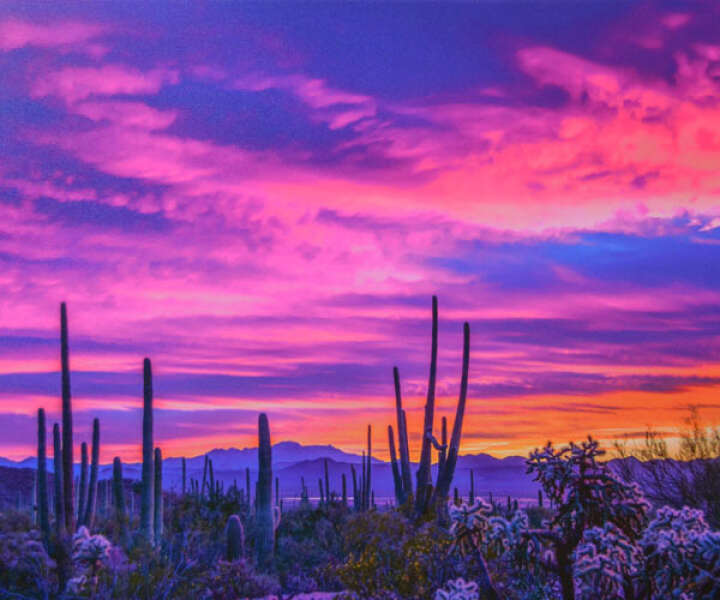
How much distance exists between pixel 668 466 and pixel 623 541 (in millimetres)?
19656

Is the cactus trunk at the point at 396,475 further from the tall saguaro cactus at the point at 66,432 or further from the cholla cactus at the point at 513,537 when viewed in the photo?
the cholla cactus at the point at 513,537

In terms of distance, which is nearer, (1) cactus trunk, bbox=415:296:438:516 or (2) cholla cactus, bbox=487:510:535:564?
(2) cholla cactus, bbox=487:510:535:564

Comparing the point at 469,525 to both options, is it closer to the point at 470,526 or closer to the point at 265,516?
the point at 470,526

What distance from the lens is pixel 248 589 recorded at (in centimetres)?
1689

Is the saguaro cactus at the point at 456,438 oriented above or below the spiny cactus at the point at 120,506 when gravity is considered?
above

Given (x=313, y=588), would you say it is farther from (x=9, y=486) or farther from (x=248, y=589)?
(x=9, y=486)

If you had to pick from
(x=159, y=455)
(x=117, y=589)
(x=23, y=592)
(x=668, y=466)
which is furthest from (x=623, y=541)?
(x=159, y=455)

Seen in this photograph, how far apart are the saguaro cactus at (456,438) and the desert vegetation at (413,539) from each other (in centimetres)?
4

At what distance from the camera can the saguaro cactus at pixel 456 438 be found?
74.0 ft

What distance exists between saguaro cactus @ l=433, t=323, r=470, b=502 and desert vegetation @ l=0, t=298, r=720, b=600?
43mm

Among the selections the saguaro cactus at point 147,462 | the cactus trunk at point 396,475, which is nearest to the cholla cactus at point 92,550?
the saguaro cactus at point 147,462

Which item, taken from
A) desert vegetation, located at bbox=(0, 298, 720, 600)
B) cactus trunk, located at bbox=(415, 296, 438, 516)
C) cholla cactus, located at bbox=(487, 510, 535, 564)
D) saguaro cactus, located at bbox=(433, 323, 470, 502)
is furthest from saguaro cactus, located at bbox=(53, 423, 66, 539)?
cholla cactus, located at bbox=(487, 510, 535, 564)

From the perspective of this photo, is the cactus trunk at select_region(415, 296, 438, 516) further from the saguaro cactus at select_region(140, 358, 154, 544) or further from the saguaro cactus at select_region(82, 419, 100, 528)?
the saguaro cactus at select_region(82, 419, 100, 528)

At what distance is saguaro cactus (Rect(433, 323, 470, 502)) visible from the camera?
22562 mm
